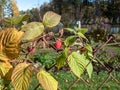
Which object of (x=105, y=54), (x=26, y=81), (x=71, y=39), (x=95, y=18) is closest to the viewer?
(x=26, y=81)

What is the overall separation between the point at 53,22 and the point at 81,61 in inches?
4.6

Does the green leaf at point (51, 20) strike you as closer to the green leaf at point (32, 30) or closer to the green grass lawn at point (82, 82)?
the green leaf at point (32, 30)

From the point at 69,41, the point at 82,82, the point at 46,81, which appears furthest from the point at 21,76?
the point at 82,82

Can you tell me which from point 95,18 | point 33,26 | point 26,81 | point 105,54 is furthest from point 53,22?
point 95,18

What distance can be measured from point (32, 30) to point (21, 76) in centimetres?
11

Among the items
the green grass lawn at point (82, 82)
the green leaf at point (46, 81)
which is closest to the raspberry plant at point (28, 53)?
the green leaf at point (46, 81)

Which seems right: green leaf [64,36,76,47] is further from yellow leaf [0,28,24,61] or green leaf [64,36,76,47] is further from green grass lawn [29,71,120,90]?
green grass lawn [29,71,120,90]

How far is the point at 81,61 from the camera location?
89 cm

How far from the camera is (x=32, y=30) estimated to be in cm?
84

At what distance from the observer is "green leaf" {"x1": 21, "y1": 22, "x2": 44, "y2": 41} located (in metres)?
0.82

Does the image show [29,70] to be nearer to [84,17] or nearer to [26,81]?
[26,81]

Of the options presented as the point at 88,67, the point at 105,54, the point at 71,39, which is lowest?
the point at 105,54

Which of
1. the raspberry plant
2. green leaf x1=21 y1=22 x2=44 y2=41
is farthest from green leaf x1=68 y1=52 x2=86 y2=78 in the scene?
green leaf x1=21 y1=22 x2=44 y2=41

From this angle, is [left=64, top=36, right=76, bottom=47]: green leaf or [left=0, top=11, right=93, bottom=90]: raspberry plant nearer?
[left=0, top=11, right=93, bottom=90]: raspberry plant
